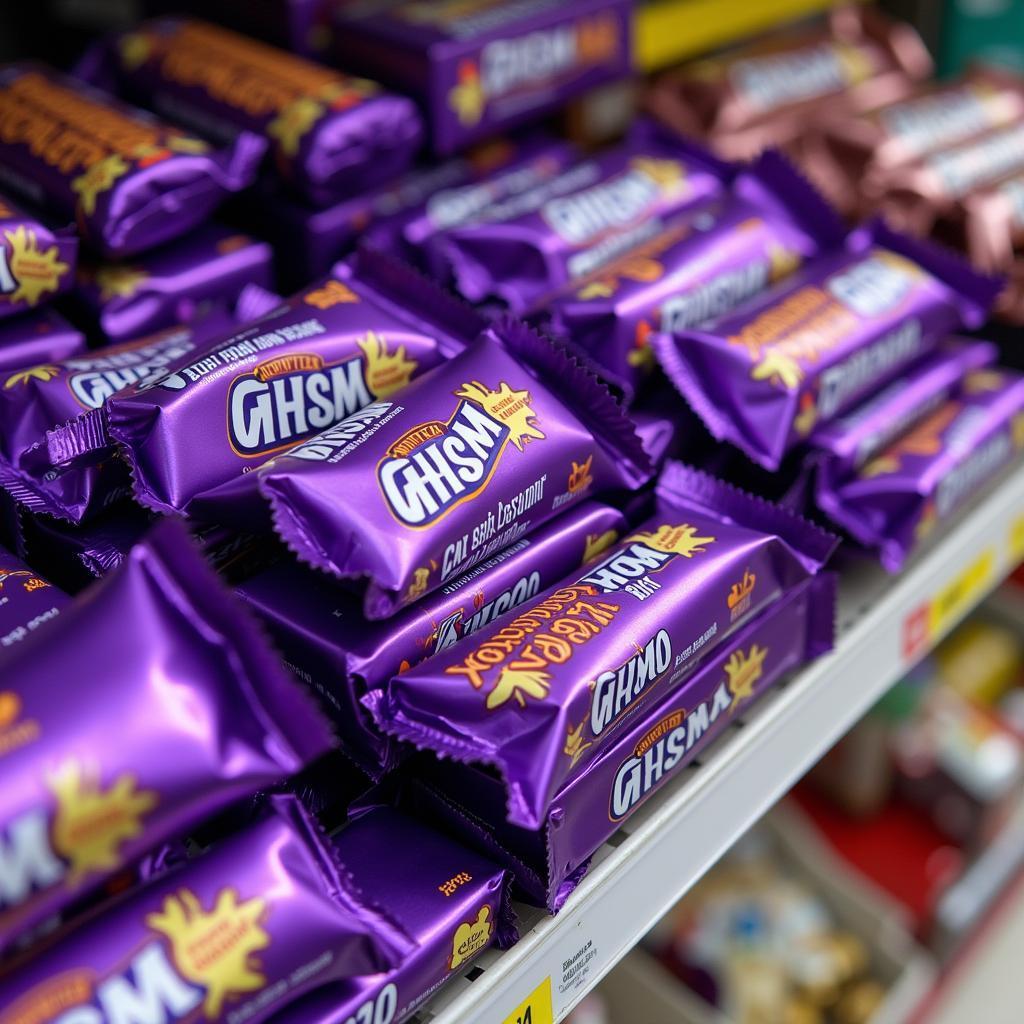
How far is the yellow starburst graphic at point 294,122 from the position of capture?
46.5 inches

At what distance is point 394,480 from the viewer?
0.83 metres

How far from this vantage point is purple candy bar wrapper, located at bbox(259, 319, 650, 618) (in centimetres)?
80

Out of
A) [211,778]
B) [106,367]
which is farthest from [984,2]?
[211,778]

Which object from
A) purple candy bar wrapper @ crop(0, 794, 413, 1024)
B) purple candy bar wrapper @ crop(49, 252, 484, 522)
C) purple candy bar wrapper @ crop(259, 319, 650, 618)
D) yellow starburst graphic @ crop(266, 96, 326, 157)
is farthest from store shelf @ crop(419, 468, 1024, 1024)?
yellow starburst graphic @ crop(266, 96, 326, 157)

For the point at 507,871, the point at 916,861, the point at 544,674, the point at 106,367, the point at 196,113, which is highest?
the point at 196,113

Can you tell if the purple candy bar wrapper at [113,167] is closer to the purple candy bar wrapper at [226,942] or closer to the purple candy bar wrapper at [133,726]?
the purple candy bar wrapper at [133,726]

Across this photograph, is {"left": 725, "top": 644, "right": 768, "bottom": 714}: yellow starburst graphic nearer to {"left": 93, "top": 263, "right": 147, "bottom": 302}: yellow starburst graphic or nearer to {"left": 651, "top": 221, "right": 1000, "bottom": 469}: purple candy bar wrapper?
{"left": 651, "top": 221, "right": 1000, "bottom": 469}: purple candy bar wrapper

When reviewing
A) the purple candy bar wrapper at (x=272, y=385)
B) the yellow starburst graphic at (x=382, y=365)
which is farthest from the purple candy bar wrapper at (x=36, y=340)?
the yellow starburst graphic at (x=382, y=365)

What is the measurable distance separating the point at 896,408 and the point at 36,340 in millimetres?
819

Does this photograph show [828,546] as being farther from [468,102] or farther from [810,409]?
[468,102]

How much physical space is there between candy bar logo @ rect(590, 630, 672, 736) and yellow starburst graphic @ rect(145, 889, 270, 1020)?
0.26 metres

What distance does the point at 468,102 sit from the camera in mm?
1288

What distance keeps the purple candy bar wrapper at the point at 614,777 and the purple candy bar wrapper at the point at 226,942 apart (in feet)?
0.38

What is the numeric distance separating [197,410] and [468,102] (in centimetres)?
59
